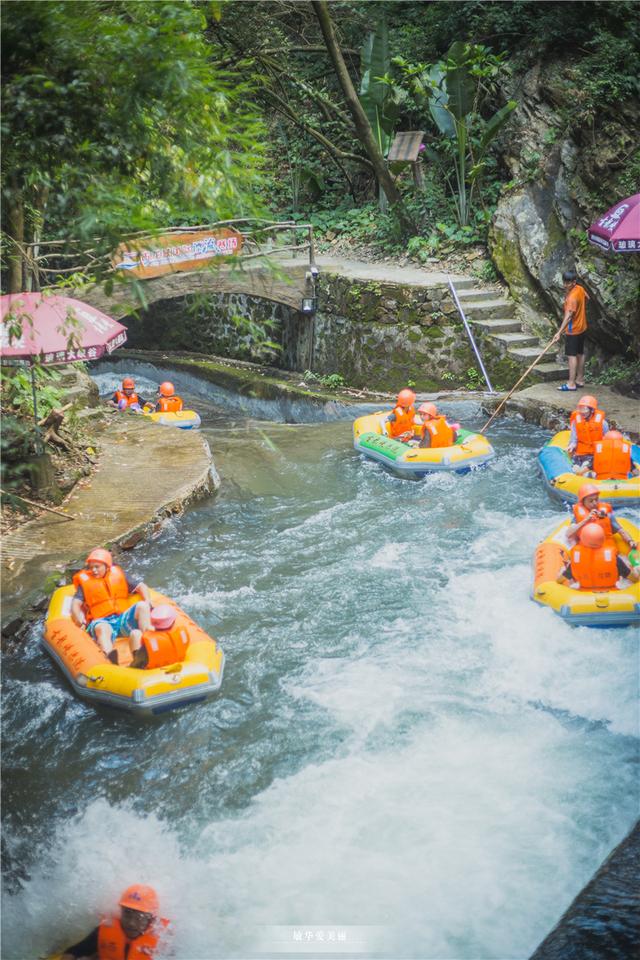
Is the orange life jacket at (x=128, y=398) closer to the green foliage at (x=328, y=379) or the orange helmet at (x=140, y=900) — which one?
the green foliage at (x=328, y=379)

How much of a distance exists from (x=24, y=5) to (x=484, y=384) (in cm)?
1117

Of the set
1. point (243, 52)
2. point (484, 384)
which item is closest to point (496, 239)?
point (484, 384)

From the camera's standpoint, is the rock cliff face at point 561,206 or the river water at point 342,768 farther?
the rock cliff face at point 561,206

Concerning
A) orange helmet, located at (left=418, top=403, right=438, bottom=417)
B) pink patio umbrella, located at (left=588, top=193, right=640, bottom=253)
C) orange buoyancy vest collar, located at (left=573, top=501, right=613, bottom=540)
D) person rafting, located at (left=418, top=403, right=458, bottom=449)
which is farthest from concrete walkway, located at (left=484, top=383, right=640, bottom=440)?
orange buoyancy vest collar, located at (left=573, top=501, right=613, bottom=540)

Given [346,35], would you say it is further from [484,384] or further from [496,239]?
[484,384]

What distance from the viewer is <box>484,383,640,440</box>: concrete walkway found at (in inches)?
508

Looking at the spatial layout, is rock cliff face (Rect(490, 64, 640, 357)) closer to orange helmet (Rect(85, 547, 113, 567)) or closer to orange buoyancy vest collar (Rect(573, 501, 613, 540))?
orange buoyancy vest collar (Rect(573, 501, 613, 540))

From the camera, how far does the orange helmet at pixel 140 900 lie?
18.2 ft

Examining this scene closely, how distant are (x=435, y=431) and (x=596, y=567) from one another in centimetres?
438

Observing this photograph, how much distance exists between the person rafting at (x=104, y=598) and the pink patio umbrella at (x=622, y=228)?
7292mm

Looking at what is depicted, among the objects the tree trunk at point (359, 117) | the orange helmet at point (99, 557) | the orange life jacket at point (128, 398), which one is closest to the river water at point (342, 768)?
the orange helmet at point (99, 557)

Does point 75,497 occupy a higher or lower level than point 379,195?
lower

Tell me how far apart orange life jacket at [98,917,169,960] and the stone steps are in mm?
11409

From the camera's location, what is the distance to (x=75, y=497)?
1084 cm
